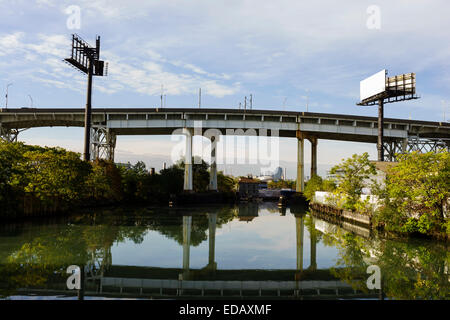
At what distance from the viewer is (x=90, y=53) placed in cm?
4441

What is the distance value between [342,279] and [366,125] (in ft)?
153

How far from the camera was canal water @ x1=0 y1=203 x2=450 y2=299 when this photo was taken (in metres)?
9.45

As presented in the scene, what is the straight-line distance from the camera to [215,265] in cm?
1251

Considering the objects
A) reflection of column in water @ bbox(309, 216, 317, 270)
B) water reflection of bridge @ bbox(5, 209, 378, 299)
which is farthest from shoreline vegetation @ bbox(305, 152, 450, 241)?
water reflection of bridge @ bbox(5, 209, 378, 299)

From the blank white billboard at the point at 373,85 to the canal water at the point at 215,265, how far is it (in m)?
30.9

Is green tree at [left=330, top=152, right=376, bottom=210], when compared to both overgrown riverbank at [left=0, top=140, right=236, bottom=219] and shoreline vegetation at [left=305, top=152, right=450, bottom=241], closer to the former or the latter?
shoreline vegetation at [left=305, top=152, right=450, bottom=241]

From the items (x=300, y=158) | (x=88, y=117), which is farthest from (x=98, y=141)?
(x=300, y=158)

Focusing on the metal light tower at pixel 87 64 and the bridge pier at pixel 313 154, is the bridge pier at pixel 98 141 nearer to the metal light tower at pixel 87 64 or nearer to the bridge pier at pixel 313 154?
the metal light tower at pixel 87 64

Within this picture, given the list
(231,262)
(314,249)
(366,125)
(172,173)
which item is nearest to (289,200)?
(366,125)

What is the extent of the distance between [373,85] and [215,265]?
140 feet

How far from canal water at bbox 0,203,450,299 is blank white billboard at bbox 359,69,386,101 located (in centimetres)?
3093

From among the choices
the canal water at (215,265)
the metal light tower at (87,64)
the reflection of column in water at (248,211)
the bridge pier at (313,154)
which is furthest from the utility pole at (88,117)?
the bridge pier at (313,154)

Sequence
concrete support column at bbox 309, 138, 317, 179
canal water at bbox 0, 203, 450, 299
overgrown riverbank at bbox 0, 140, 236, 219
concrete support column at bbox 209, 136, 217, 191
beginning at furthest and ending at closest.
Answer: concrete support column at bbox 209, 136, 217, 191
concrete support column at bbox 309, 138, 317, 179
overgrown riverbank at bbox 0, 140, 236, 219
canal water at bbox 0, 203, 450, 299
